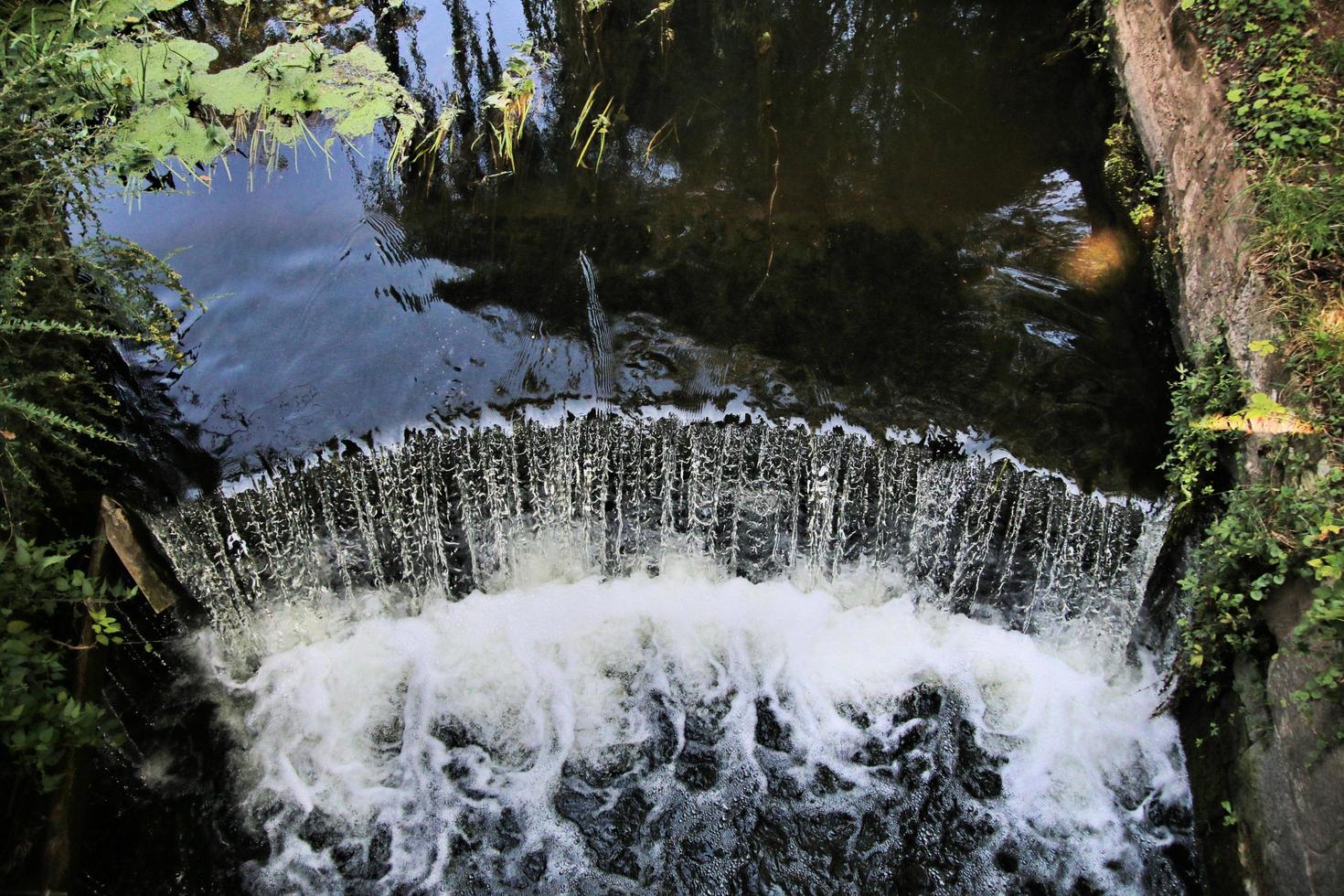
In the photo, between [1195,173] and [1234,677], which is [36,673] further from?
[1195,173]

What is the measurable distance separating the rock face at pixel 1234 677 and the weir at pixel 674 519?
81 centimetres

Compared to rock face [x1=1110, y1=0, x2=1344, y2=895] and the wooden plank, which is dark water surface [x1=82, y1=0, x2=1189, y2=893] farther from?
rock face [x1=1110, y1=0, x2=1344, y2=895]

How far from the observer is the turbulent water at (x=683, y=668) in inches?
153

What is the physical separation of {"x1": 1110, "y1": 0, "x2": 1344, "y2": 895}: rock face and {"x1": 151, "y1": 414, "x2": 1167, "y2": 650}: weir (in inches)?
31.7

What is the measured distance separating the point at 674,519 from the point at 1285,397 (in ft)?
→ 9.60

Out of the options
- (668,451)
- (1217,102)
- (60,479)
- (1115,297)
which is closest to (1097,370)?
(1115,297)

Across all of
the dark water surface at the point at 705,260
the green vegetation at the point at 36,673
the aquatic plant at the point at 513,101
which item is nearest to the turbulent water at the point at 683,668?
the dark water surface at the point at 705,260

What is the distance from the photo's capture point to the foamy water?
3836 millimetres

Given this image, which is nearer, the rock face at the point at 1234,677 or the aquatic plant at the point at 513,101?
the rock face at the point at 1234,677

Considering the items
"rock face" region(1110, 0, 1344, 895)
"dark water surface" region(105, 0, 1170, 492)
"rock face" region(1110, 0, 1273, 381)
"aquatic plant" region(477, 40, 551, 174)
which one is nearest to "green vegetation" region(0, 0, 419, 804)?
"dark water surface" region(105, 0, 1170, 492)

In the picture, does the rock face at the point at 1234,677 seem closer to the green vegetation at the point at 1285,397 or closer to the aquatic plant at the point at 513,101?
the green vegetation at the point at 1285,397

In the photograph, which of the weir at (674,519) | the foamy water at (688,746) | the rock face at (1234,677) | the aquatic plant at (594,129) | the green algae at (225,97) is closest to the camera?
the rock face at (1234,677)

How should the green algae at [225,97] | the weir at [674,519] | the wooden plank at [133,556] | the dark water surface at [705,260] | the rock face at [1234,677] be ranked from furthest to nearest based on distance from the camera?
the green algae at [225,97] → the dark water surface at [705,260] → the weir at [674,519] → the wooden plank at [133,556] → the rock face at [1234,677]

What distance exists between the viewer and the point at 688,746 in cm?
425
